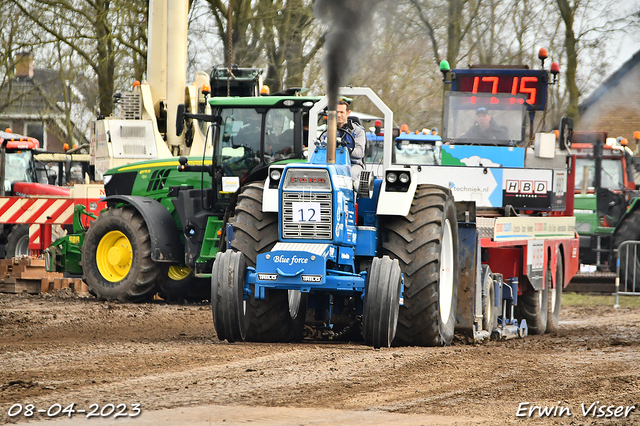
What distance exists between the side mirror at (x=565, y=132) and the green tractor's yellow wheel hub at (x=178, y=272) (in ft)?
18.2

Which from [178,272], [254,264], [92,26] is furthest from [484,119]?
[92,26]

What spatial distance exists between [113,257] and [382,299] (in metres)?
6.85

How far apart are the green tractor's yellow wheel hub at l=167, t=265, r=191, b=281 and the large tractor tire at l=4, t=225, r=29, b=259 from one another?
19.0ft

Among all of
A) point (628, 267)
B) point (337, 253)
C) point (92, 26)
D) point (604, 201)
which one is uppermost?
point (92, 26)

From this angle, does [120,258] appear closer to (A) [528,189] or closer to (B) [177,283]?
(B) [177,283]

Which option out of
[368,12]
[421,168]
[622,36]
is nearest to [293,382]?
[368,12]

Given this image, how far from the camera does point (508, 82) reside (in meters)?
14.2

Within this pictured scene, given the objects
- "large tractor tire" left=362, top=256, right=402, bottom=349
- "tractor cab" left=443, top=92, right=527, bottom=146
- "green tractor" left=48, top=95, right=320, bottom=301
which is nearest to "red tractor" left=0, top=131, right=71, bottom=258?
"green tractor" left=48, top=95, right=320, bottom=301

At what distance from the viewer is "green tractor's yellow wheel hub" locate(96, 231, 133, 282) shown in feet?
44.0

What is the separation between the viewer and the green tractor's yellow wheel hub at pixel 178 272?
13.5 metres

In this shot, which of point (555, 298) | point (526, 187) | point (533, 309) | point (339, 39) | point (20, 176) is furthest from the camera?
point (20, 176)

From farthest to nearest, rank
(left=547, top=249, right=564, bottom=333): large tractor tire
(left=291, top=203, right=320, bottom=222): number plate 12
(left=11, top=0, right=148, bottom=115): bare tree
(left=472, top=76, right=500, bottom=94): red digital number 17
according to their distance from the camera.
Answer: (left=11, top=0, right=148, bottom=115): bare tree → (left=472, top=76, right=500, bottom=94): red digital number 17 → (left=547, top=249, right=564, bottom=333): large tractor tire → (left=291, top=203, right=320, bottom=222): number plate 12

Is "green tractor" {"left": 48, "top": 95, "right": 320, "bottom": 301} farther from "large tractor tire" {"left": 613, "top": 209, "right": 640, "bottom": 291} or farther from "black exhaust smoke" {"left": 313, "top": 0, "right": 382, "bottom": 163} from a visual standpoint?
"large tractor tire" {"left": 613, "top": 209, "right": 640, "bottom": 291}
